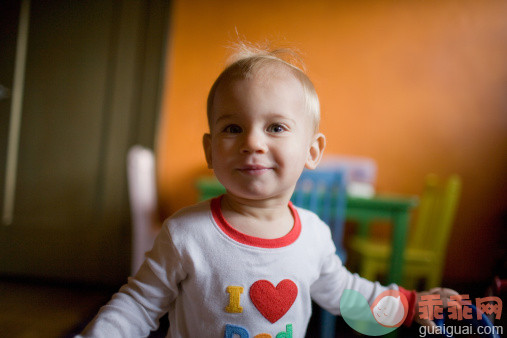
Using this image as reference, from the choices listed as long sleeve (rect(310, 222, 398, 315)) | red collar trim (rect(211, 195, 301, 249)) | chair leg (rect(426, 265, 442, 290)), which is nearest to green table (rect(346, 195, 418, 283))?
chair leg (rect(426, 265, 442, 290))

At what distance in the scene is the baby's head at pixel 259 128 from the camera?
1.96 ft

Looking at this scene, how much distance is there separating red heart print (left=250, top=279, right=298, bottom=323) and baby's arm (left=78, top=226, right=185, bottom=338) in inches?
4.9

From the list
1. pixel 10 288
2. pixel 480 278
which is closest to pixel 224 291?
pixel 10 288

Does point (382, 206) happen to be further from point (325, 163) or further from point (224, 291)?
point (224, 291)

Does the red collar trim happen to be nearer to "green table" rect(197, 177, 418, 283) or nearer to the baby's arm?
the baby's arm

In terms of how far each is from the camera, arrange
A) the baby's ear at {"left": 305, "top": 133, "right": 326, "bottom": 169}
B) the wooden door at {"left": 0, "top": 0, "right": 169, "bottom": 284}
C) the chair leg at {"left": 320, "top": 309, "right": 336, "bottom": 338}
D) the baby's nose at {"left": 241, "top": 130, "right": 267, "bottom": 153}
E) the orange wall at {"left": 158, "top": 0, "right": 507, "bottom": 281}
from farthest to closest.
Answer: the orange wall at {"left": 158, "top": 0, "right": 507, "bottom": 281}
the wooden door at {"left": 0, "top": 0, "right": 169, "bottom": 284}
the chair leg at {"left": 320, "top": 309, "right": 336, "bottom": 338}
the baby's ear at {"left": 305, "top": 133, "right": 326, "bottom": 169}
the baby's nose at {"left": 241, "top": 130, "right": 267, "bottom": 153}

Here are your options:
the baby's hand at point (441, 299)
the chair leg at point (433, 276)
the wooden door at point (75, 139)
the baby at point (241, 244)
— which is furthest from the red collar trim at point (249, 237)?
the wooden door at point (75, 139)

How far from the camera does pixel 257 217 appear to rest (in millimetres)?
657

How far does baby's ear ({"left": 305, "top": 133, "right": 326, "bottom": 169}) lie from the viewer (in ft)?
2.32

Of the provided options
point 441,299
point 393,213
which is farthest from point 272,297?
point 393,213

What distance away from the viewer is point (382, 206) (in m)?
1.87

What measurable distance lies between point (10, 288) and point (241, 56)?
2.34 metres

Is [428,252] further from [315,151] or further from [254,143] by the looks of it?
[254,143]

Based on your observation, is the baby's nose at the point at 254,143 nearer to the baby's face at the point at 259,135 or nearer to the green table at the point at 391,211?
the baby's face at the point at 259,135
